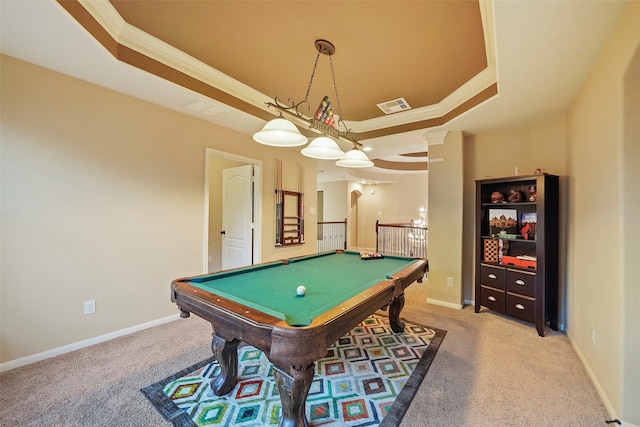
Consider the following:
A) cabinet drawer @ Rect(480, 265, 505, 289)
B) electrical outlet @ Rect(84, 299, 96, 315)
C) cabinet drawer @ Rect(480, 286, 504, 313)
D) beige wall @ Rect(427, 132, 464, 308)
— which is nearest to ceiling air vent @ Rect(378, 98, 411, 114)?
beige wall @ Rect(427, 132, 464, 308)

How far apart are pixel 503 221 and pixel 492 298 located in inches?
Answer: 38.4

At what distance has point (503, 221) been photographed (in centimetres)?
326

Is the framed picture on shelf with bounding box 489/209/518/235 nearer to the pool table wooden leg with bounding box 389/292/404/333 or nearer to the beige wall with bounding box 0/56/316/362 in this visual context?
the pool table wooden leg with bounding box 389/292/404/333

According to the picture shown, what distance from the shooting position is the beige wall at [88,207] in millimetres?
2051

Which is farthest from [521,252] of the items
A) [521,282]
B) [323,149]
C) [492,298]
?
[323,149]

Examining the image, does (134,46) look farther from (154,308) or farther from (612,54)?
(612,54)

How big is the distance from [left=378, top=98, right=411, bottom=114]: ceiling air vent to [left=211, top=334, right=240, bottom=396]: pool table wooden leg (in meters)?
3.18

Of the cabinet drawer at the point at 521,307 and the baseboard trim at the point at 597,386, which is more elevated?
the cabinet drawer at the point at 521,307

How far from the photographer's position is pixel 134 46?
2.17 metres

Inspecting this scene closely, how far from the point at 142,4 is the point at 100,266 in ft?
7.50

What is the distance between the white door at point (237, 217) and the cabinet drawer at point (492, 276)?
3235 millimetres

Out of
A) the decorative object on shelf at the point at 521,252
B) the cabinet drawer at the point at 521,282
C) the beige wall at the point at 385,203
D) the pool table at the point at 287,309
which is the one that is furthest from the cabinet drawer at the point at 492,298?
the beige wall at the point at 385,203

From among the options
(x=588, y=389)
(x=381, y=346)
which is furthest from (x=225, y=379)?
(x=588, y=389)

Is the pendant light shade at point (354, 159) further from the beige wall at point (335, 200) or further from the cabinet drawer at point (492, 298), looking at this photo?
the beige wall at point (335, 200)
